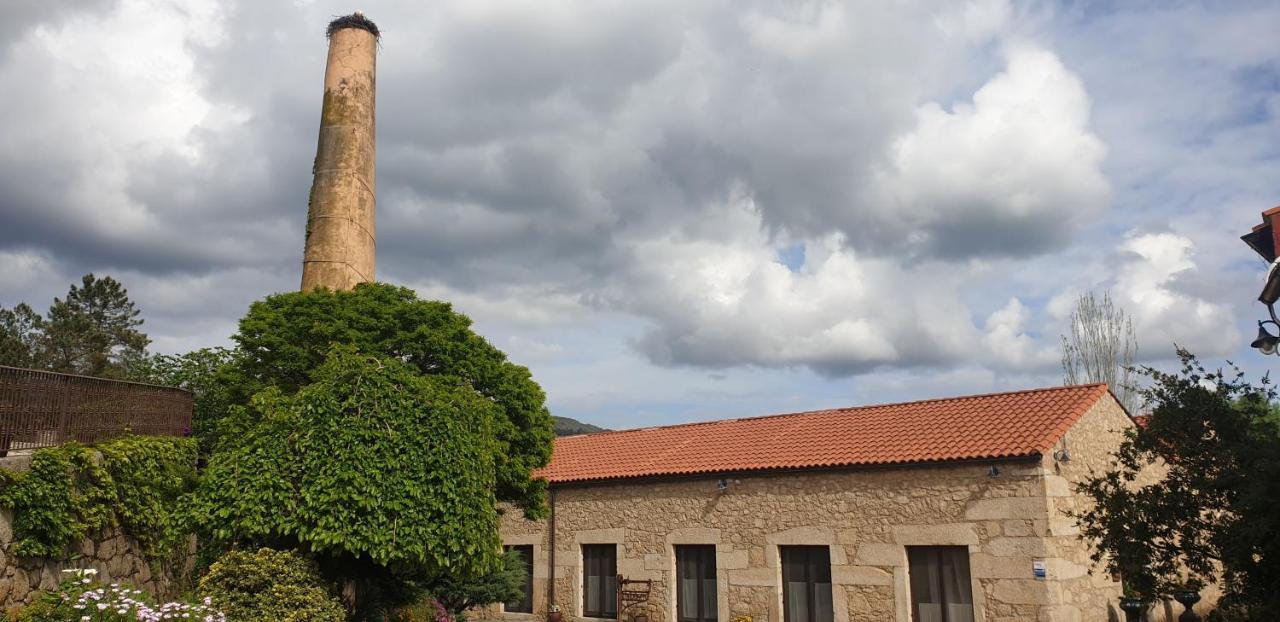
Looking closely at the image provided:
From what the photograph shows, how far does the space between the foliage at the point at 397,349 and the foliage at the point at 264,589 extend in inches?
172

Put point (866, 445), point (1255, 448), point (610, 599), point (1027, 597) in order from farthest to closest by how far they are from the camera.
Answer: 1. point (610, 599)
2. point (866, 445)
3. point (1027, 597)
4. point (1255, 448)

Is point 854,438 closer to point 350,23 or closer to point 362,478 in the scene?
point 362,478

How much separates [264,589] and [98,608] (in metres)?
1.76

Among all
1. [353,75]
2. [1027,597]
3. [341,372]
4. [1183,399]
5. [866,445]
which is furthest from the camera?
[353,75]

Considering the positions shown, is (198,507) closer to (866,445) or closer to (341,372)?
(341,372)

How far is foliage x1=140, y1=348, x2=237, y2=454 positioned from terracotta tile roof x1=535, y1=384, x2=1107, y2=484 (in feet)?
25.0

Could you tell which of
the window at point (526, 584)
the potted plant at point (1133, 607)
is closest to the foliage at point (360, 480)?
the window at point (526, 584)

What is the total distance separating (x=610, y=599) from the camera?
64.0ft

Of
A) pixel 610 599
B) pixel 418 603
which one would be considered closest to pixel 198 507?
pixel 418 603

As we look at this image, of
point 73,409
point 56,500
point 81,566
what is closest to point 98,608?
point 81,566

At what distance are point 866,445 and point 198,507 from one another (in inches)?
467

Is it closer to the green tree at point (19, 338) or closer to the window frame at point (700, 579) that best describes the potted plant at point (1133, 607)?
the window frame at point (700, 579)

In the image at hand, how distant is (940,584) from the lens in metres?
15.2

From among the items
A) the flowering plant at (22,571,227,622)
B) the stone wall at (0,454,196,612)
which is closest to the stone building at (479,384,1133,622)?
the stone wall at (0,454,196,612)
